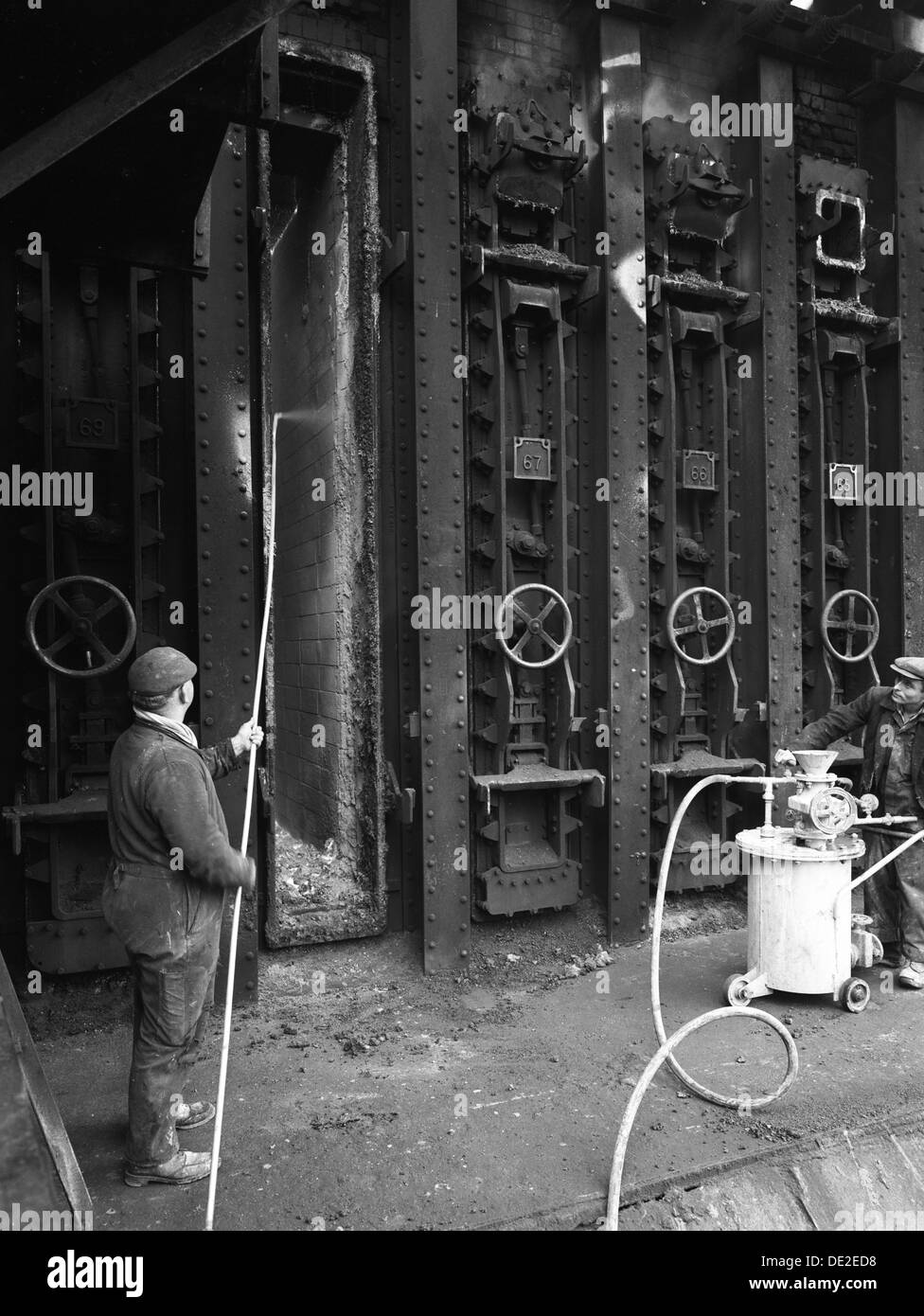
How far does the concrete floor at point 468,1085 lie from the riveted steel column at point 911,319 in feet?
10.8

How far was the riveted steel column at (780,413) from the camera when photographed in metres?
6.74

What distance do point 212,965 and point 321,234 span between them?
15.7 ft

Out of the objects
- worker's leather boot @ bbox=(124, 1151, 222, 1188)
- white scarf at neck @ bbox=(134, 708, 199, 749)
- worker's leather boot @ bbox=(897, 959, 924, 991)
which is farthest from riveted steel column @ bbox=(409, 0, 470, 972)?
worker's leather boot @ bbox=(897, 959, 924, 991)

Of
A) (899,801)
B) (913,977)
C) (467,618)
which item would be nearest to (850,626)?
(899,801)

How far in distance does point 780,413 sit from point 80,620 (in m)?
5.13

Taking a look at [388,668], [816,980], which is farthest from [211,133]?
[816,980]

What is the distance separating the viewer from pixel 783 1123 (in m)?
3.90

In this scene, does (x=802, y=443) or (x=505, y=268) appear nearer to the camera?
(x=505, y=268)

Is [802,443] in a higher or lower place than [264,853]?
higher

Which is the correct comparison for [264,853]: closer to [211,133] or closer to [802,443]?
[211,133]

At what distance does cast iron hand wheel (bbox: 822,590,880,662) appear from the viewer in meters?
6.98
